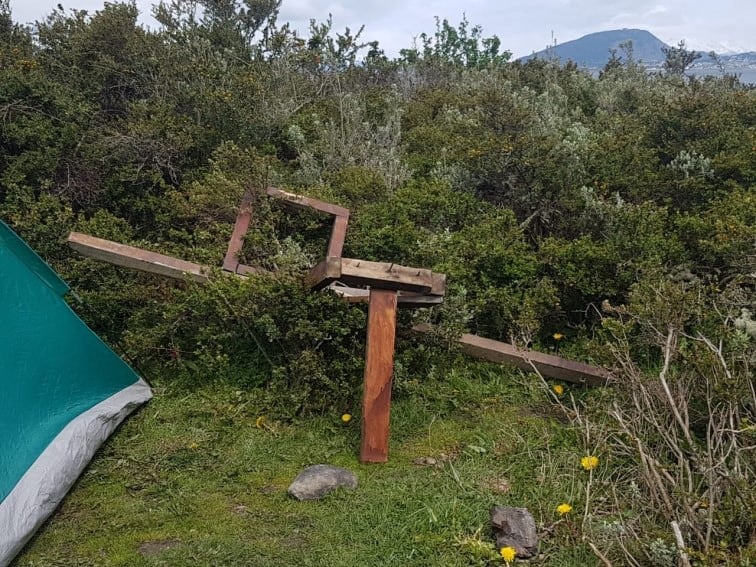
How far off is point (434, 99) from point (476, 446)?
27.6 ft

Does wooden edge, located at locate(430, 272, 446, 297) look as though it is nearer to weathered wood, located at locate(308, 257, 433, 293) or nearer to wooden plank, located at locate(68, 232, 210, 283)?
weathered wood, located at locate(308, 257, 433, 293)

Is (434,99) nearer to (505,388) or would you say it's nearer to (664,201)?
(664,201)

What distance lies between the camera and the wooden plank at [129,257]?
439 cm

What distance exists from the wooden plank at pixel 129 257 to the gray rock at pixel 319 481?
1.82 metres

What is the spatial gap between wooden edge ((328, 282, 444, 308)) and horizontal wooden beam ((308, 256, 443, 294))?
20 cm

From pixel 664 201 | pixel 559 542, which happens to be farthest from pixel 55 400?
pixel 664 201

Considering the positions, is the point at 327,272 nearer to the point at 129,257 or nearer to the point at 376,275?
the point at 376,275

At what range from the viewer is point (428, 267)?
486cm

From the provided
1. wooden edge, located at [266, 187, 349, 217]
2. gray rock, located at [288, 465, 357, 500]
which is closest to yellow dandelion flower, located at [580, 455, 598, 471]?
gray rock, located at [288, 465, 357, 500]

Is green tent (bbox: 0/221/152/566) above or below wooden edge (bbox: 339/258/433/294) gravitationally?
below

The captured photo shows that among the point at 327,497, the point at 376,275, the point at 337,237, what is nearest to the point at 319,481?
the point at 327,497

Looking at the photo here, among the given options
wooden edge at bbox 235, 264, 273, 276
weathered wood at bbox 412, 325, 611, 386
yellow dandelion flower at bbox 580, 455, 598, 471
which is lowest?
yellow dandelion flower at bbox 580, 455, 598, 471

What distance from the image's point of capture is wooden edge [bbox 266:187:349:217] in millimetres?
4777

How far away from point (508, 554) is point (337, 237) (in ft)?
8.80
